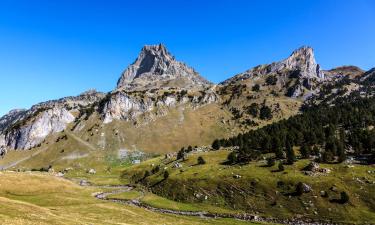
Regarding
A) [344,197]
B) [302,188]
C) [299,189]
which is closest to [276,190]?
[299,189]

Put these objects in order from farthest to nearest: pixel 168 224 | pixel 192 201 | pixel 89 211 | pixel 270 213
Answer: pixel 192 201 < pixel 270 213 < pixel 89 211 < pixel 168 224

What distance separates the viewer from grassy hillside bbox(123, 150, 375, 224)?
8562cm

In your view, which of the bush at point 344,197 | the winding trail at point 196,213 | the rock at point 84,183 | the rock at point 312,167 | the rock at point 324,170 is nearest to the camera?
the winding trail at point 196,213

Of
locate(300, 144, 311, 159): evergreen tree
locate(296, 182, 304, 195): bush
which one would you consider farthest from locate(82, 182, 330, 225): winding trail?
locate(300, 144, 311, 159): evergreen tree

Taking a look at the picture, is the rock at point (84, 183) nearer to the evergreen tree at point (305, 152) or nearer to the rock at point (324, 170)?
the evergreen tree at point (305, 152)

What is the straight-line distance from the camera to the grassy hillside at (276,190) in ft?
281

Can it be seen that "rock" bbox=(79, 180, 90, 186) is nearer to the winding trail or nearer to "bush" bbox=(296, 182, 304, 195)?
the winding trail

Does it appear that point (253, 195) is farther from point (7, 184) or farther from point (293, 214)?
point (7, 184)

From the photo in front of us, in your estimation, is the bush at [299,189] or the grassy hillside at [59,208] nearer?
the grassy hillside at [59,208]

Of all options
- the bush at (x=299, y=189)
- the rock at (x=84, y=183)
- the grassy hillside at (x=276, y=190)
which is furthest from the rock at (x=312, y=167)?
the rock at (x=84, y=183)

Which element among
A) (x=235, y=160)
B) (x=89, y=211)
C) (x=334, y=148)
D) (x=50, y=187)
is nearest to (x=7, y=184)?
(x=50, y=187)

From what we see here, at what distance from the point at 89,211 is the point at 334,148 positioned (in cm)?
8774

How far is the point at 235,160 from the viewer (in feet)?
431

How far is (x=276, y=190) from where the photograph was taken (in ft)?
322
